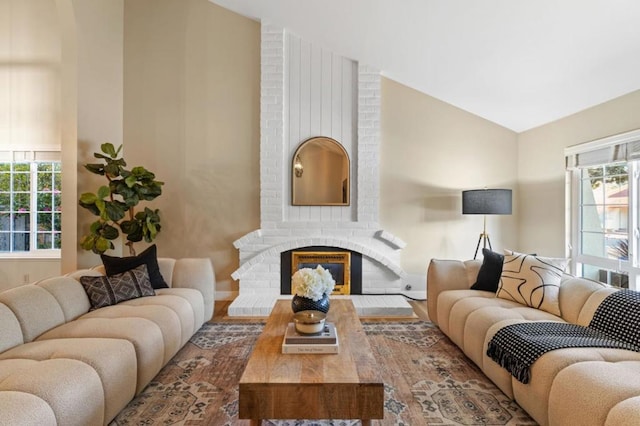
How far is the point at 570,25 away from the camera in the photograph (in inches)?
103

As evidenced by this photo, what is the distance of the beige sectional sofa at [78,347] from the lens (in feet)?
4.63

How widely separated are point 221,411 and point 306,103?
11.6 ft

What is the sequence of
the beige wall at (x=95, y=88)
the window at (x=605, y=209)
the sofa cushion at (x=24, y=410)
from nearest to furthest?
1. the sofa cushion at (x=24, y=410)
2. the window at (x=605, y=209)
3. the beige wall at (x=95, y=88)

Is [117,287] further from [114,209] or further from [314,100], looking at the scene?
[314,100]

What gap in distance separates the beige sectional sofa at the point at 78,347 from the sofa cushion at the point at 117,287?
2.1 inches

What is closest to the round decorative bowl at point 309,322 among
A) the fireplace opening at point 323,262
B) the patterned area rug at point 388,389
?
the patterned area rug at point 388,389

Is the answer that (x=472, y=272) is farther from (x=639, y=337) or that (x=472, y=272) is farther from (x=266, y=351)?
(x=266, y=351)

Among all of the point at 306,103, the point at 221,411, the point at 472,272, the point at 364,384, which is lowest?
the point at 221,411

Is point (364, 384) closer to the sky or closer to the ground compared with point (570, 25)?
closer to the ground

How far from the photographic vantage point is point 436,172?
451 centimetres

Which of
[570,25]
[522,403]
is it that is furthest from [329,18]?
[522,403]

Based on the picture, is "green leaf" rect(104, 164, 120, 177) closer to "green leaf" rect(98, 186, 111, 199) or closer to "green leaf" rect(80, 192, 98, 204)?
"green leaf" rect(98, 186, 111, 199)

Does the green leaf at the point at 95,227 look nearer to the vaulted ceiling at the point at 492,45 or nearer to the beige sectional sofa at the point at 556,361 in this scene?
the vaulted ceiling at the point at 492,45

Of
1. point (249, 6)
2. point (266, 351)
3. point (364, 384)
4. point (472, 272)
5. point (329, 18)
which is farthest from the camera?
point (249, 6)
